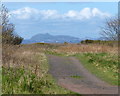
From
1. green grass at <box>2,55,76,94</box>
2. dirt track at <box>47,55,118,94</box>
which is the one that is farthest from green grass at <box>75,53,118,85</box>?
green grass at <box>2,55,76,94</box>

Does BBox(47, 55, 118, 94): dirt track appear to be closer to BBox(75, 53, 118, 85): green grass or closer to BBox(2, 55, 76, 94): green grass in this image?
BBox(75, 53, 118, 85): green grass

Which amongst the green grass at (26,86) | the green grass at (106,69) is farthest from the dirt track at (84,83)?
the green grass at (26,86)

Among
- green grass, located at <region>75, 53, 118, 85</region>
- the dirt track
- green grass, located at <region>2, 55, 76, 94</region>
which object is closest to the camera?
green grass, located at <region>2, 55, 76, 94</region>

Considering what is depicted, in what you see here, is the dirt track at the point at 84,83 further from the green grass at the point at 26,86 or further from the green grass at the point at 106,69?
the green grass at the point at 26,86

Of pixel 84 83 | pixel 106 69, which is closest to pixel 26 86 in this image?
pixel 84 83

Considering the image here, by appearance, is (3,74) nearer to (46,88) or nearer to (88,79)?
(46,88)

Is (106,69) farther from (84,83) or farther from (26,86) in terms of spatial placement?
(26,86)

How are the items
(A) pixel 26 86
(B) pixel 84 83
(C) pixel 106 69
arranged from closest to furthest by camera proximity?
1. (A) pixel 26 86
2. (B) pixel 84 83
3. (C) pixel 106 69

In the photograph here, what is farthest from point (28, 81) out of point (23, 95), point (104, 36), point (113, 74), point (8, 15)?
point (104, 36)

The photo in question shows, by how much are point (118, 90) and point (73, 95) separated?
196cm

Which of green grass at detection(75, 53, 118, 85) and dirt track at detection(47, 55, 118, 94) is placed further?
green grass at detection(75, 53, 118, 85)

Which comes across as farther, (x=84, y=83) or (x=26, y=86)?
(x=84, y=83)

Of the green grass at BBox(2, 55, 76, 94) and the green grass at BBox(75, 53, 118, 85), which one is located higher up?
the green grass at BBox(75, 53, 118, 85)

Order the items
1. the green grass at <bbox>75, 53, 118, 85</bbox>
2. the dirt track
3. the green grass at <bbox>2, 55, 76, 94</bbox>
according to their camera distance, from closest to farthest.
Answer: the green grass at <bbox>2, 55, 76, 94</bbox> < the dirt track < the green grass at <bbox>75, 53, 118, 85</bbox>
